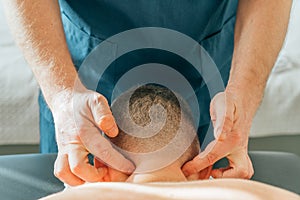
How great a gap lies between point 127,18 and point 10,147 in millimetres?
1055

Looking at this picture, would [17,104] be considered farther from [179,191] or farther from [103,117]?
[179,191]

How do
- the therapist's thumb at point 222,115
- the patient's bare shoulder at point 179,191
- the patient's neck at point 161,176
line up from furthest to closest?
the therapist's thumb at point 222,115 → the patient's neck at point 161,176 → the patient's bare shoulder at point 179,191

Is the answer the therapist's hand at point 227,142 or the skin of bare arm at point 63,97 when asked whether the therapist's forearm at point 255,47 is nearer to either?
the therapist's hand at point 227,142

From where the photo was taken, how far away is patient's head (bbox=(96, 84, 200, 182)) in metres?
0.85

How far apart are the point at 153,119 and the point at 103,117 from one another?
3.1 inches

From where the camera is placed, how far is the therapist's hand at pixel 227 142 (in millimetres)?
894

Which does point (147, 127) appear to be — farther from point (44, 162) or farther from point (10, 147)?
point (10, 147)

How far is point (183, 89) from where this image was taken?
3.60 ft

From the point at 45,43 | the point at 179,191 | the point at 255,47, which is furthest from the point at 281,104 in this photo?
the point at 179,191

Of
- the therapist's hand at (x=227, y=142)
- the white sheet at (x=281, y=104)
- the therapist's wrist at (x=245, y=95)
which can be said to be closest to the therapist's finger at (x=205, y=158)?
the therapist's hand at (x=227, y=142)

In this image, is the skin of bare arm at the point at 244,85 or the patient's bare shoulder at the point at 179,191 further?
the skin of bare arm at the point at 244,85

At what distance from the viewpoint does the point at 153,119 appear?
2.83ft

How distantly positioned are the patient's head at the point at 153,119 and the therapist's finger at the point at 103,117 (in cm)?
3

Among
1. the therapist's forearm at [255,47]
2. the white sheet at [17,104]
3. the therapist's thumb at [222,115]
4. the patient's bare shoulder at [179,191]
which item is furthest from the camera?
the white sheet at [17,104]
